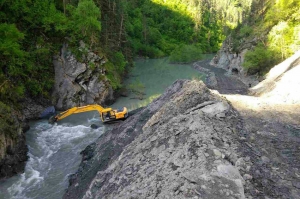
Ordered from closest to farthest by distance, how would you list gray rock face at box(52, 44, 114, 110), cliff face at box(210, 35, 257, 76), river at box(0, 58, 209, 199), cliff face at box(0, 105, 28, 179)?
river at box(0, 58, 209, 199), cliff face at box(0, 105, 28, 179), gray rock face at box(52, 44, 114, 110), cliff face at box(210, 35, 257, 76)

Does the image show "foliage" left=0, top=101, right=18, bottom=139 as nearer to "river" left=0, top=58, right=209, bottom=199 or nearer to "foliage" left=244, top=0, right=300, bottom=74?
"river" left=0, top=58, right=209, bottom=199

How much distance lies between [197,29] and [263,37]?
69.9 meters

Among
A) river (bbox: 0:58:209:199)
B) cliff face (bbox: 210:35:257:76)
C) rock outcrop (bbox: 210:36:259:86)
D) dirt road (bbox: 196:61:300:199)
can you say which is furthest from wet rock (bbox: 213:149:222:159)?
cliff face (bbox: 210:35:257:76)

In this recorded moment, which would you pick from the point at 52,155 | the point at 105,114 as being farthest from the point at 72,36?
the point at 52,155

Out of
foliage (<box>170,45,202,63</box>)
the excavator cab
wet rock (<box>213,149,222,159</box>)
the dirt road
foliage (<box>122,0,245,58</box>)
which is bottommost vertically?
the excavator cab

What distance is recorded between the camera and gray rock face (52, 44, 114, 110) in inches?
1120

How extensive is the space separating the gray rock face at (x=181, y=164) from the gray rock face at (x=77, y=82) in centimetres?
1370

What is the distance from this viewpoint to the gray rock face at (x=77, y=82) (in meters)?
28.4

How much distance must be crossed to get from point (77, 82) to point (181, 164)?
→ 2269 centimetres

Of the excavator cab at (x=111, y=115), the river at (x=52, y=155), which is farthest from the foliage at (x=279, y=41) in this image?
the excavator cab at (x=111, y=115)

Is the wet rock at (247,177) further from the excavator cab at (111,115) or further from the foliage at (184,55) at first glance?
the foliage at (184,55)

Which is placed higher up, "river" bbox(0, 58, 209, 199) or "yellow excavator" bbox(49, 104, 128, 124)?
"yellow excavator" bbox(49, 104, 128, 124)

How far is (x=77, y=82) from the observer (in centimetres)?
2928

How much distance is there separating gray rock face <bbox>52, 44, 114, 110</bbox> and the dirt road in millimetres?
17991
